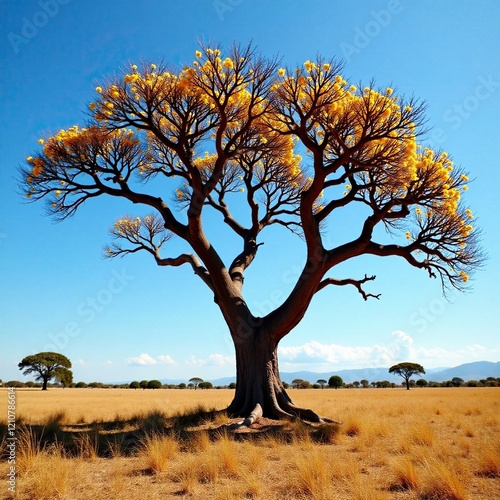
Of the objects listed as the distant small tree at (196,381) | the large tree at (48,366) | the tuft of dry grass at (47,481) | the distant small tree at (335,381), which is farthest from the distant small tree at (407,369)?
the tuft of dry grass at (47,481)

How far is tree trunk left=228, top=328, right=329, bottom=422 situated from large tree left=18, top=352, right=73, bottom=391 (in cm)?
6021

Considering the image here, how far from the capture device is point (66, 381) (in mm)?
65500

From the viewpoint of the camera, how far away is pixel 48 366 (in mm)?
63438

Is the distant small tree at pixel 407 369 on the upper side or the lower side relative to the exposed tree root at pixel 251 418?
lower

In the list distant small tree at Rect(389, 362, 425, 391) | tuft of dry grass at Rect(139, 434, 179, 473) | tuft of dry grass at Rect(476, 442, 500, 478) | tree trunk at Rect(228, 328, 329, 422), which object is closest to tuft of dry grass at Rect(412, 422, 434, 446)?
tuft of dry grass at Rect(476, 442, 500, 478)

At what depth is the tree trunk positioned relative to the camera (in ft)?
41.7

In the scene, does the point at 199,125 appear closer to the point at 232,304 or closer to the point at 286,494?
the point at 232,304

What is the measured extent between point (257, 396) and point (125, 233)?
29.6 feet

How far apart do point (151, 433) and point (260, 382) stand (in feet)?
13.2

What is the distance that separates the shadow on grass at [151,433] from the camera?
866 cm

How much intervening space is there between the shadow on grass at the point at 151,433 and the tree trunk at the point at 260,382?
66 centimetres

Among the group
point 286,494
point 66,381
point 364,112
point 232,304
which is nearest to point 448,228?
point 364,112

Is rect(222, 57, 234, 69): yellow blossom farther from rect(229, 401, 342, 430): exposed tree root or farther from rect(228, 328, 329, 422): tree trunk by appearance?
rect(229, 401, 342, 430): exposed tree root

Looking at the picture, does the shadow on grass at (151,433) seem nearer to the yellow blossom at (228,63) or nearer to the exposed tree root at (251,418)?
the exposed tree root at (251,418)
